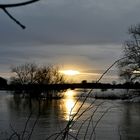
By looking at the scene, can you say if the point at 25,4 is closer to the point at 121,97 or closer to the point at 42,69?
the point at 121,97

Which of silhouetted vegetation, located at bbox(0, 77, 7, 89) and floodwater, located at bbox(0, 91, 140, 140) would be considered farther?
floodwater, located at bbox(0, 91, 140, 140)

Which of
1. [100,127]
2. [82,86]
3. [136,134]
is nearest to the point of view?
[82,86]

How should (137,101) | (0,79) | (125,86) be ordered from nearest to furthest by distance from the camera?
(0,79), (125,86), (137,101)

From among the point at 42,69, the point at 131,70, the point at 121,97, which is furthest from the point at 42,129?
the point at 42,69

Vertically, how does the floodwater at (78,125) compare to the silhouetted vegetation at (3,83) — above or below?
below

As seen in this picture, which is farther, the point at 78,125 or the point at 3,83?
the point at 78,125

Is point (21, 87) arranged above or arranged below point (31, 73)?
below

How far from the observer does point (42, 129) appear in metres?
26.2

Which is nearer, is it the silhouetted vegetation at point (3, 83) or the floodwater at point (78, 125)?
the silhouetted vegetation at point (3, 83)

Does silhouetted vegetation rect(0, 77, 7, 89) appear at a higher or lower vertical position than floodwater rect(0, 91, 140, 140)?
higher

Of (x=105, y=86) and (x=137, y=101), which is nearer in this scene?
(x=105, y=86)

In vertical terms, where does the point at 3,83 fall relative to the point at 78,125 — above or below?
above

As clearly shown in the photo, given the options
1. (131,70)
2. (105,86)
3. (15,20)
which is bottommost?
(105,86)

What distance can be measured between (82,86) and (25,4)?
1.88ft
